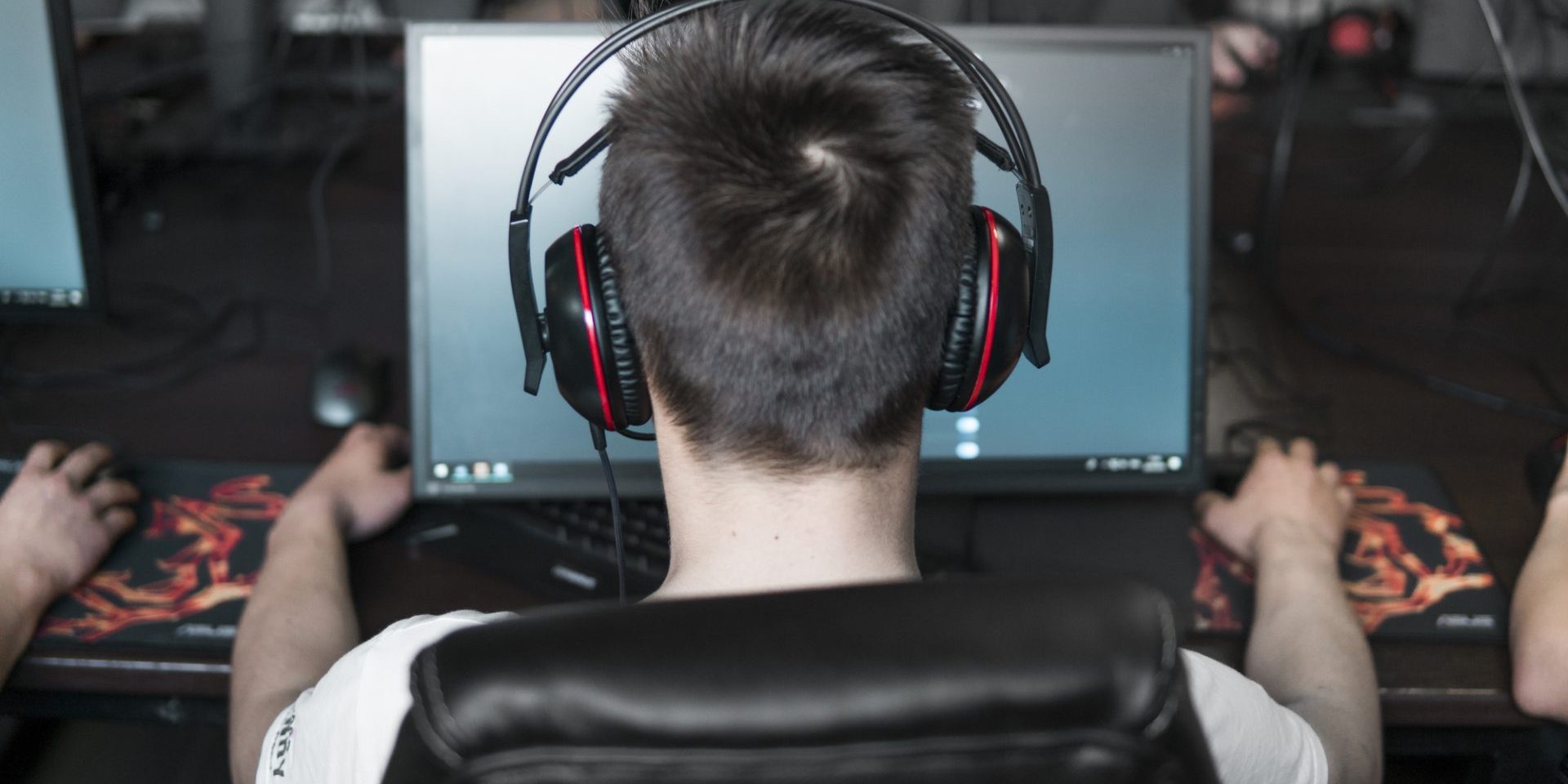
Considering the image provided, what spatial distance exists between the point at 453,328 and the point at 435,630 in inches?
15.7

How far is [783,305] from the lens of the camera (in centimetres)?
53

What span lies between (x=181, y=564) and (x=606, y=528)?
1.03 feet

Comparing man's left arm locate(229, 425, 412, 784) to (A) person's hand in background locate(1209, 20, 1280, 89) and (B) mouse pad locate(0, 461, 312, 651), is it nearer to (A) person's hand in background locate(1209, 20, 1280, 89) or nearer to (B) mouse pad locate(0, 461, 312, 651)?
(B) mouse pad locate(0, 461, 312, 651)

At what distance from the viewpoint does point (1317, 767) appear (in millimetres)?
655

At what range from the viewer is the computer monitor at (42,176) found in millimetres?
963

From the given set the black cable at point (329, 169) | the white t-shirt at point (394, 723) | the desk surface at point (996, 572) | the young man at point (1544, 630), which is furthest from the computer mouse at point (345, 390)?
the young man at point (1544, 630)

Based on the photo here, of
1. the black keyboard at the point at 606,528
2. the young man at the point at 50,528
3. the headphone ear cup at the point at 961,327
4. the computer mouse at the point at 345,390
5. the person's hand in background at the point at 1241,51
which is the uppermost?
the person's hand in background at the point at 1241,51

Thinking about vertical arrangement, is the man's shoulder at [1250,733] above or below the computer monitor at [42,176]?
below

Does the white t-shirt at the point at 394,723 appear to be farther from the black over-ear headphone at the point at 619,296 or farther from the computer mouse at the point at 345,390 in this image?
the computer mouse at the point at 345,390

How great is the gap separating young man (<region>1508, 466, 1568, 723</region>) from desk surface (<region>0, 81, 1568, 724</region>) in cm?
2

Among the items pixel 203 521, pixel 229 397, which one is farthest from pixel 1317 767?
pixel 229 397

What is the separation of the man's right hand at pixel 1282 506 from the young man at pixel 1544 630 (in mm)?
123

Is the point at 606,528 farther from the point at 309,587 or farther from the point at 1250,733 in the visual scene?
the point at 1250,733

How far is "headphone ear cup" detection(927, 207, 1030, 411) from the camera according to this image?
59cm
